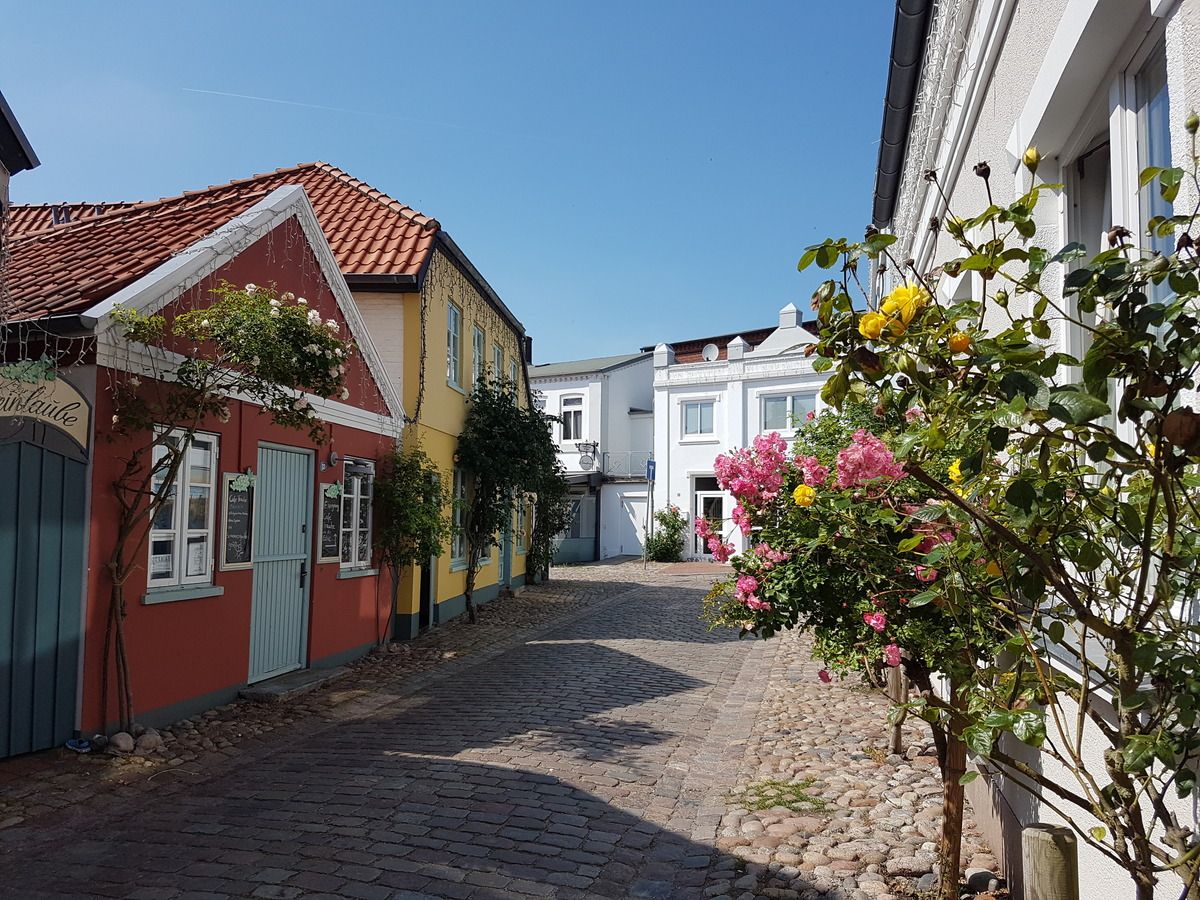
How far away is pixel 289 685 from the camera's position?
8.84 metres

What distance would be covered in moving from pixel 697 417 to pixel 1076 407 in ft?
99.9

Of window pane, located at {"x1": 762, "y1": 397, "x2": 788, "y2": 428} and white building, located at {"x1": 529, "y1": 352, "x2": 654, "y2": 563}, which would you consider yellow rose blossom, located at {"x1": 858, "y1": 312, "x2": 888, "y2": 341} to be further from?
white building, located at {"x1": 529, "y1": 352, "x2": 654, "y2": 563}

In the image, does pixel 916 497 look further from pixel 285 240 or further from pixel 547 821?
pixel 285 240

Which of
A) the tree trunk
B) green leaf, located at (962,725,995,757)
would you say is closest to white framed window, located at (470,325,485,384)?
the tree trunk

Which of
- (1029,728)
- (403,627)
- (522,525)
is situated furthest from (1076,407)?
(522,525)

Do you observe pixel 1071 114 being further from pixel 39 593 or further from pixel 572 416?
pixel 572 416

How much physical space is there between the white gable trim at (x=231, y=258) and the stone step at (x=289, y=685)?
3.52 metres

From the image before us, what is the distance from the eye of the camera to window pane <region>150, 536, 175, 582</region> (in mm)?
7383

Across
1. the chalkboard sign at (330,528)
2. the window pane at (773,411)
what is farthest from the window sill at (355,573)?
the window pane at (773,411)

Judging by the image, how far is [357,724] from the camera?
785 centimetres

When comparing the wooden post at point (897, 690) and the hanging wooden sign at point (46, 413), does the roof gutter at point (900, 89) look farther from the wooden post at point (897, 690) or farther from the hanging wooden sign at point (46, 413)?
the hanging wooden sign at point (46, 413)

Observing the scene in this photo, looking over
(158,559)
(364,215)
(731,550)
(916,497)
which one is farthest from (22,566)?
(364,215)

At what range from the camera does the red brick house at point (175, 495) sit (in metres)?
6.23

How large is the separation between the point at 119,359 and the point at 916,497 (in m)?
5.83
